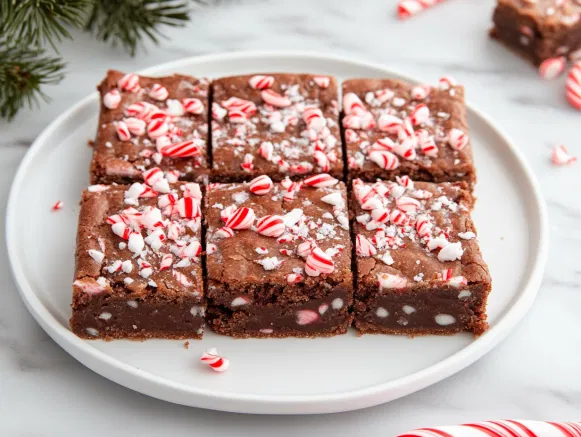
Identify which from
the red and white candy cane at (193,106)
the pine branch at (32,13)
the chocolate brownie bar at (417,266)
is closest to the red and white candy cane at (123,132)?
the red and white candy cane at (193,106)

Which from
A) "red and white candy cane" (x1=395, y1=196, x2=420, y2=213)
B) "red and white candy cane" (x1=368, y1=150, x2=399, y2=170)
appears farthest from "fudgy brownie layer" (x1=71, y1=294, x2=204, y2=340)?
"red and white candy cane" (x1=368, y1=150, x2=399, y2=170)

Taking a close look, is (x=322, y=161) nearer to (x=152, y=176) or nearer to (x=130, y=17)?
(x=152, y=176)

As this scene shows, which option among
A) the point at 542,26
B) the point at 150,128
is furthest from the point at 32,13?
the point at 542,26

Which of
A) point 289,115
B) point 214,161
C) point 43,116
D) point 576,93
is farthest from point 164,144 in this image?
point 576,93

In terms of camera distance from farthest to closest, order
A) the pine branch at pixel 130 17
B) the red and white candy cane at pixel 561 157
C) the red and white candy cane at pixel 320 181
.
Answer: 1. the pine branch at pixel 130 17
2. the red and white candy cane at pixel 561 157
3. the red and white candy cane at pixel 320 181

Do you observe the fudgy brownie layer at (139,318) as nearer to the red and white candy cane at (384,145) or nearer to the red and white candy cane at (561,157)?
the red and white candy cane at (384,145)

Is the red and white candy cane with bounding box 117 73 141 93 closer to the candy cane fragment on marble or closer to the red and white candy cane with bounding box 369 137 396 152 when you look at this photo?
the red and white candy cane with bounding box 369 137 396 152
